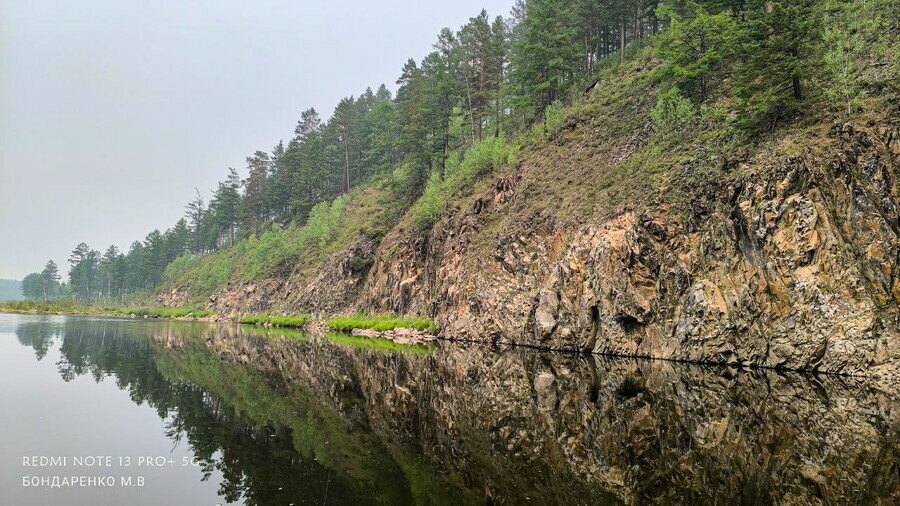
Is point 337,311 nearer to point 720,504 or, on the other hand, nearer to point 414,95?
point 414,95

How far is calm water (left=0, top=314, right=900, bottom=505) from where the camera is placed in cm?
859

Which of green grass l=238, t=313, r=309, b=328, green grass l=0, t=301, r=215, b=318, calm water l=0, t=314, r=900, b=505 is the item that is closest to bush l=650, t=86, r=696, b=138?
calm water l=0, t=314, r=900, b=505

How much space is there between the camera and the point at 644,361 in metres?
24.5

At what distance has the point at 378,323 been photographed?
46312 mm

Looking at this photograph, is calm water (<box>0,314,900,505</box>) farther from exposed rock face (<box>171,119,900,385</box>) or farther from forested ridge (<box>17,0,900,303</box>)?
forested ridge (<box>17,0,900,303</box>)

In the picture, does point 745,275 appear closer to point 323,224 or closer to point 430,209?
point 430,209

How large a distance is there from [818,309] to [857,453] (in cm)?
1200

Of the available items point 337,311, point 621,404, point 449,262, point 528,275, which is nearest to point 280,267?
point 337,311

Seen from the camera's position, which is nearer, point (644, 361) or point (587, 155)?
point (644, 361)

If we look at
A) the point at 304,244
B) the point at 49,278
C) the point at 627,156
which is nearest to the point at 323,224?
the point at 304,244

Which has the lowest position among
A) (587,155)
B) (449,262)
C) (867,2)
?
(449,262)

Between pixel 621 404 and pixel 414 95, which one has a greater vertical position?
pixel 414 95

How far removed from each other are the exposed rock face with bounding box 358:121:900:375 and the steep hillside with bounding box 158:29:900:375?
0.07m

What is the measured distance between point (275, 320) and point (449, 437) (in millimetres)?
53829
